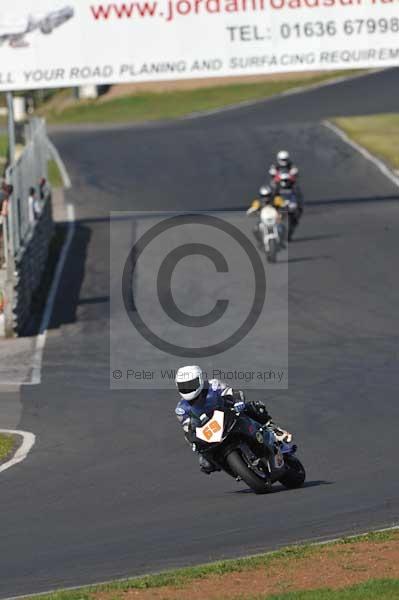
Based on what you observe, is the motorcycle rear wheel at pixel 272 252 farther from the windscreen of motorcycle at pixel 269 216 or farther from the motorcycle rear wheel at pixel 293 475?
the motorcycle rear wheel at pixel 293 475

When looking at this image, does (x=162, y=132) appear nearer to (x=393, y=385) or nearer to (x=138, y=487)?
(x=393, y=385)

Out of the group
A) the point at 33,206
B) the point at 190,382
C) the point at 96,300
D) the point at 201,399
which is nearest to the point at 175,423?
the point at 201,399

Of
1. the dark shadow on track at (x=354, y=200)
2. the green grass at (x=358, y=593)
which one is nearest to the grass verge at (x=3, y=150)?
the dark shadow on track at (x=354, y=200)

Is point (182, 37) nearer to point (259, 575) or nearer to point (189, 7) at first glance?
point (189, 7)

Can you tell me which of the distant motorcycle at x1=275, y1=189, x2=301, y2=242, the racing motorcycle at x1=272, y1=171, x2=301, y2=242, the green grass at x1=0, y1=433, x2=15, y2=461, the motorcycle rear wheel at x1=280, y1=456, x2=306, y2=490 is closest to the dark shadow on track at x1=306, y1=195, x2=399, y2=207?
the racing motorcycle at x1=272, y1=171, x2=301, y2=242

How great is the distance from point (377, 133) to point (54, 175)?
10.6 m

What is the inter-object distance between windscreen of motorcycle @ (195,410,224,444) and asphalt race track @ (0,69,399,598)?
580 millimetres

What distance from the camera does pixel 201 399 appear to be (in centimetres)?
1220

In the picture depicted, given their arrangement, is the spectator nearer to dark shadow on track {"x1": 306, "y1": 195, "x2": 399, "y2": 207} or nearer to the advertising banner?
the advertising banner

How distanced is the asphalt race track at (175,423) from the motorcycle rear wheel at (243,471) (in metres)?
0.14

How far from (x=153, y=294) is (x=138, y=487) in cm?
1332

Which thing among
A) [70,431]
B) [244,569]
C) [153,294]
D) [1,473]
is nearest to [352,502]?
[244,569]

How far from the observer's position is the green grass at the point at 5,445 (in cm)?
1535

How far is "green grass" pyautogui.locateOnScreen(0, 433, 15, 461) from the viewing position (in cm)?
1535
